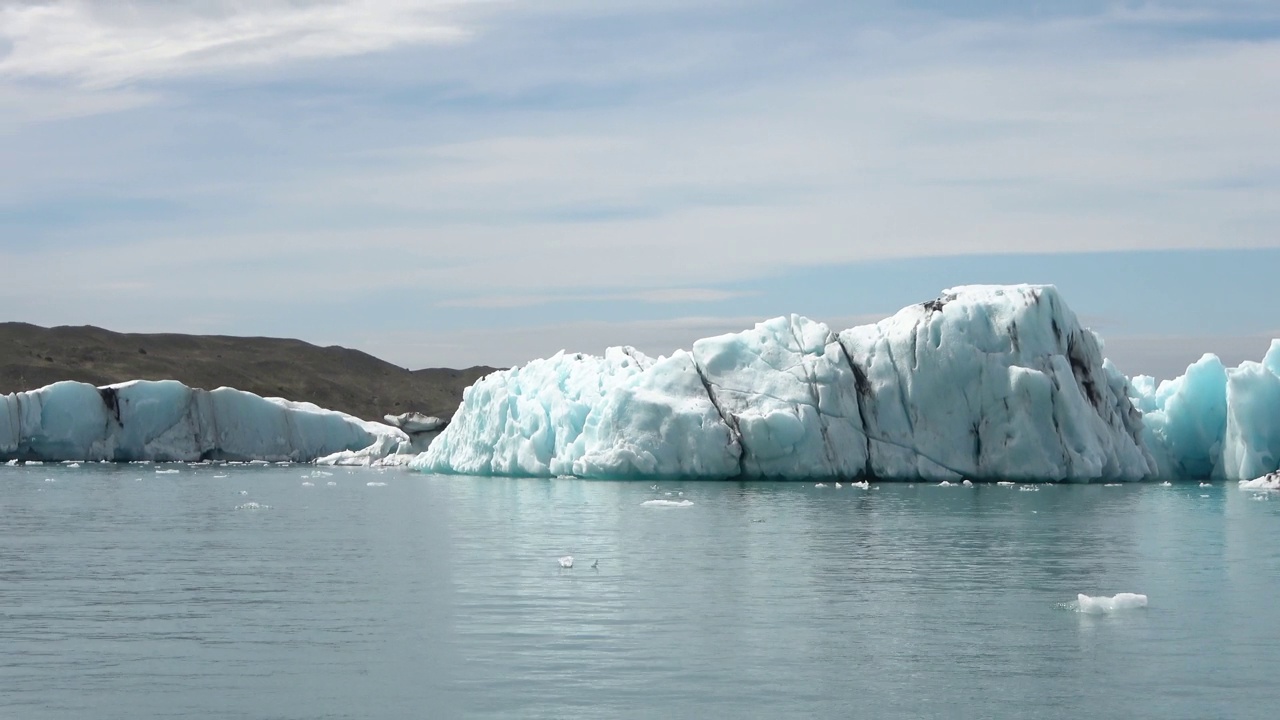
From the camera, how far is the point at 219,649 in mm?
9914

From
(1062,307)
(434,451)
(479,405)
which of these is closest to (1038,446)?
(1062,307)

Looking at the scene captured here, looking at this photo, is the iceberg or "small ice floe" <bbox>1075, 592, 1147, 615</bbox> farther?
the iceberg

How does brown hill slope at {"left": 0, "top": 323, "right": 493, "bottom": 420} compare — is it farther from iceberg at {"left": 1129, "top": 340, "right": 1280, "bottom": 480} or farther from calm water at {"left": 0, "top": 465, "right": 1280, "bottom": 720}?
calm water at {"left": 0, "top": 465, "right": 1280, "bottom": 720}

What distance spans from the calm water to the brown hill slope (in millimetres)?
59404

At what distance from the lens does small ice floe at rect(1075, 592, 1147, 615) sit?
37.8ft

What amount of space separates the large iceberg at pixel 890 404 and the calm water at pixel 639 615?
846cm

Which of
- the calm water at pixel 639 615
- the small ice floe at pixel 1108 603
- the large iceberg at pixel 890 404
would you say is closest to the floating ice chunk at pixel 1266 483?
the large iceberg at pixel 890 404

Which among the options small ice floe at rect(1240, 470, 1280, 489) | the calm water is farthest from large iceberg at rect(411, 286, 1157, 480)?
the calm water

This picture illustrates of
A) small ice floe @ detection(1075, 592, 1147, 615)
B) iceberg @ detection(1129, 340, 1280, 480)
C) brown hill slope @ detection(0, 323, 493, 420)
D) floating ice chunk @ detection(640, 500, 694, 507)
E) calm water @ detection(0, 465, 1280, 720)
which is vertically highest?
brown hill slope @ detection(0, 323, 493, 420)

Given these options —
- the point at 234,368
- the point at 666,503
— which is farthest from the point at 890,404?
the point at 234,368

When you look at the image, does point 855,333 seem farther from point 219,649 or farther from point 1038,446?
point 219,649

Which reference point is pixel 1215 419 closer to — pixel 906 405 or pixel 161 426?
pixel 906 405

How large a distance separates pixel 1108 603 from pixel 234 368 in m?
81.0

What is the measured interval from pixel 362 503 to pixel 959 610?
17069 millimetres
